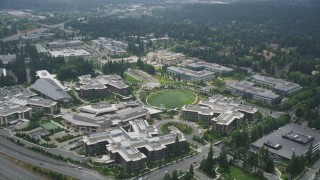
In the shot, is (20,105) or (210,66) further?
(210,66)

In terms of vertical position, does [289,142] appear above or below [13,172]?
above

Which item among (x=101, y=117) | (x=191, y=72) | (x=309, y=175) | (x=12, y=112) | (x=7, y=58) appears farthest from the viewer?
(x=7, y=58)

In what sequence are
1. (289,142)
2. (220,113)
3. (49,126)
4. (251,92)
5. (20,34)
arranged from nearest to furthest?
(289,142) → (49,126) → (220,113) → (251,92) → (20,34)

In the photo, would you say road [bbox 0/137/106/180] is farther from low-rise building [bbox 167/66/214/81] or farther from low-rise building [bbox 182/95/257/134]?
low-rise building [bbox 167/66/214/81]

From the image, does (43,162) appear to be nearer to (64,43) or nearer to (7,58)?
(7,58)

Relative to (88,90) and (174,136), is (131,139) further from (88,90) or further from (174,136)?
(88,90)

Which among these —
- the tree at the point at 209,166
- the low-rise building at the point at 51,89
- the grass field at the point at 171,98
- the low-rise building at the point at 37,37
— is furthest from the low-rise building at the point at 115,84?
the low-rise building at the point at 37,37

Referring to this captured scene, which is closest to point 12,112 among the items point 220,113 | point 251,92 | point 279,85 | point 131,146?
point 131,146

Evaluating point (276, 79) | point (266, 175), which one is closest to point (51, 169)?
point (266, 175)
